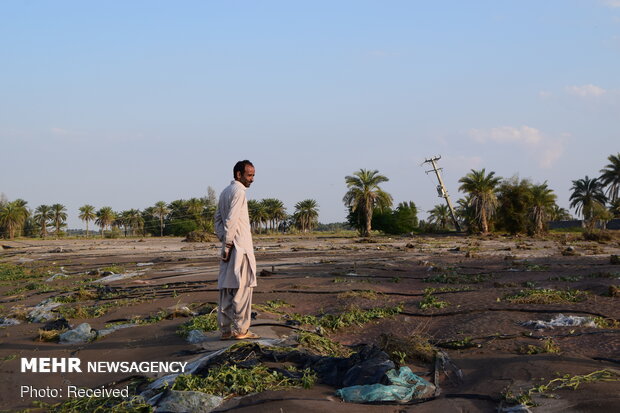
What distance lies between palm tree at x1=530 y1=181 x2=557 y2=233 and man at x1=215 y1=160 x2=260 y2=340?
130 ft

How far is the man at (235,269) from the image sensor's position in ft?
19.0

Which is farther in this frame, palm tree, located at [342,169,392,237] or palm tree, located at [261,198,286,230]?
palm tree, located at [261,198,286,230]

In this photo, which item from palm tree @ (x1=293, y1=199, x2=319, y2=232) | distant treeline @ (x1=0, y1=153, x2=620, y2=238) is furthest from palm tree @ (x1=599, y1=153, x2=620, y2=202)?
palm tree @ (x1=293, y1=199, x2=319, y2=232)

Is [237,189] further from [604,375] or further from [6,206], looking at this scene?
[6,206]

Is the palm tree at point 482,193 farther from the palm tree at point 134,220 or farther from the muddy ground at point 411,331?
the palm tree at point 134,220

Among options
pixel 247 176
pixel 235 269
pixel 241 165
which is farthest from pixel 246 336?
pixel 241 165

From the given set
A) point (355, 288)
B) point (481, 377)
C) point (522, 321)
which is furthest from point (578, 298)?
point (481, 377)

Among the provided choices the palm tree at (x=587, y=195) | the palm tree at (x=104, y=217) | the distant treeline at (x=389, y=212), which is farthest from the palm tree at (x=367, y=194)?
the palm tree at (x=104, y=217)

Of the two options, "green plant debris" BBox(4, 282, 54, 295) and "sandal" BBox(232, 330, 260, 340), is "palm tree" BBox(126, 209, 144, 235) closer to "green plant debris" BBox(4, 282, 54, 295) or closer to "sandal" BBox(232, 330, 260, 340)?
"green plant debris" BBox(4, 282, 54, 295)

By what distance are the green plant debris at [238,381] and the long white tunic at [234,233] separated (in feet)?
4.65

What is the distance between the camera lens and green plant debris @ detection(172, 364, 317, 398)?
4.20m

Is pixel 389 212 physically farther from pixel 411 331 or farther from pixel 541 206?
pixel 411 331

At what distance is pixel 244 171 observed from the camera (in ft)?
20.0

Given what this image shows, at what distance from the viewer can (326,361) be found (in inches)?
190
